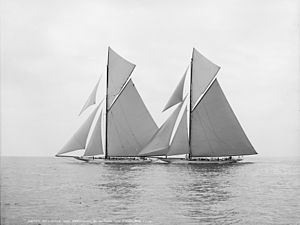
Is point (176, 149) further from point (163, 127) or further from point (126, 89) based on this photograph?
point (126, 89)

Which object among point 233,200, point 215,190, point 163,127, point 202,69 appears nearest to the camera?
point 233,200

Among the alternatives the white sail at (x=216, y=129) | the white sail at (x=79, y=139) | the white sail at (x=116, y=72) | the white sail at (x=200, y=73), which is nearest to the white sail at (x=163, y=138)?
the white sail at (x=216, y=129)

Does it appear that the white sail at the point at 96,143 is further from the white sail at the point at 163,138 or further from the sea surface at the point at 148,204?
the sea surface at the point at 148,204

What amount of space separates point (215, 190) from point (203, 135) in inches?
1312

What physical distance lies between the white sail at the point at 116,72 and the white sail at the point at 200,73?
1028 cm

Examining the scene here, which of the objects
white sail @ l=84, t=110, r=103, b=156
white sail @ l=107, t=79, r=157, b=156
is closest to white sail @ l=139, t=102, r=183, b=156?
white sail @ l=107, t=79, r=157, b=156

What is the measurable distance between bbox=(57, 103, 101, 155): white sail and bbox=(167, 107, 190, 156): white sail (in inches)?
497

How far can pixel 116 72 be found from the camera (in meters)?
75.8

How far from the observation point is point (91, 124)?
69.1 meters

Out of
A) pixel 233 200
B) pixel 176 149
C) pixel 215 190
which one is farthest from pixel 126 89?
pixel 233 200

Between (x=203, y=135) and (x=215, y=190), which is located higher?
(x=203, y=135)

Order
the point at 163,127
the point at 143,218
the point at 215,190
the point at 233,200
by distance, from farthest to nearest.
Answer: the point at 163,127, the point at 215,190, the point at 233,200, the point at 143,218

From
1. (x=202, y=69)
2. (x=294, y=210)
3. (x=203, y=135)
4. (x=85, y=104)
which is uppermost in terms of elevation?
(x=202, y=69)

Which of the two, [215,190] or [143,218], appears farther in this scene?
[215,190]
